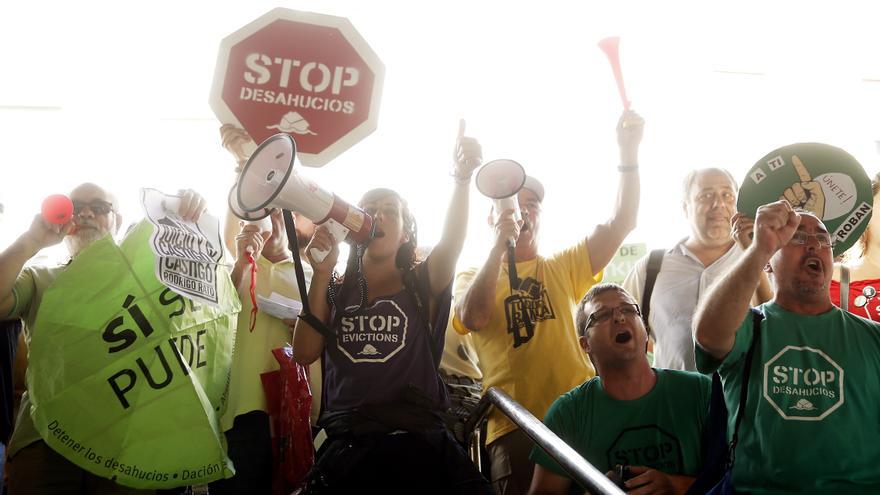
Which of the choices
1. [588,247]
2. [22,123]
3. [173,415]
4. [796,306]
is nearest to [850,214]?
[796,306]

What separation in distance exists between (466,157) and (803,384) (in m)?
1.14

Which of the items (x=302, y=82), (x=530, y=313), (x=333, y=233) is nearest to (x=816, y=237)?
(x=530, y=313)

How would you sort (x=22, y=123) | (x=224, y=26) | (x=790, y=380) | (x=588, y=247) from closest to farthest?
1. (x=790, y=380)
2. (x=588, y=247)
3. (x=224, y=26)
4. (x=22, y=123)

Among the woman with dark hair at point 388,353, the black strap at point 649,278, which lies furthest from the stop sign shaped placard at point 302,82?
the black strap at point 649,278

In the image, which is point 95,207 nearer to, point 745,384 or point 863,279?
point 745,384

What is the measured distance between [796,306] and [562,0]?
2.76 meters

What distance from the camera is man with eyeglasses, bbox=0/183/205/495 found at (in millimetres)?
2113

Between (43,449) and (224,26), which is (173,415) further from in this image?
(224,26)

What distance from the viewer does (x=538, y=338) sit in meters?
2.53

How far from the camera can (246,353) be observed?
2.60m

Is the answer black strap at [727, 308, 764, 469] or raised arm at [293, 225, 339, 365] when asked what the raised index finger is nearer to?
black strap at [727, 308, 764, 469]

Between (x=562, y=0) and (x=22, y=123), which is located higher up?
(x=562, y=0)

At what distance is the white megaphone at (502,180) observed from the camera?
2.52 metres

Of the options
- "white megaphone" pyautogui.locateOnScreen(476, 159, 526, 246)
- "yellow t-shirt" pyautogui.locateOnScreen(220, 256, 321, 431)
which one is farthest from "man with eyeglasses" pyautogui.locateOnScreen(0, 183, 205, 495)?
"white megaphone" pyautogui.locateOnScreen(476, 159, 526, 246)
